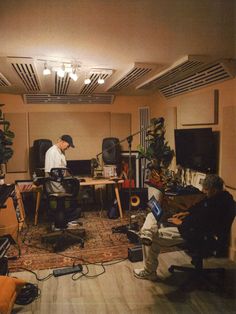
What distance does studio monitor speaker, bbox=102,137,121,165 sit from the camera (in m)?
5.66

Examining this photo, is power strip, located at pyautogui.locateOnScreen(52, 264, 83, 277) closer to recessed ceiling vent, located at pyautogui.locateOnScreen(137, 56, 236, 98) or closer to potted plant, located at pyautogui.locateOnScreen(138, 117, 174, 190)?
potted plant, located at pyautogui.locateOnScreen(138, 117, 174, 190)

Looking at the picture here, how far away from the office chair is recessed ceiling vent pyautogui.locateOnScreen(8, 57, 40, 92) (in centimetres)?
127

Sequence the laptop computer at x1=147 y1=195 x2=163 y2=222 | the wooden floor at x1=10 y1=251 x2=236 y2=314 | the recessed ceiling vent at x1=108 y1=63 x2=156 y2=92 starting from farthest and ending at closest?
1. the recessed ceiling vent at x1=108 y1=63 x2=156 y2=92
2. the laptop computer at x1=147 y1=195 x2=163 y2=222
3. the wooden floor at x1=10 y1=251 x2=236 y2=314

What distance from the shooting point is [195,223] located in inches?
102

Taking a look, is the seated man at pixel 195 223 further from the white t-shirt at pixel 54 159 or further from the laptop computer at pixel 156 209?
the white t-shirt at pixel 54 159

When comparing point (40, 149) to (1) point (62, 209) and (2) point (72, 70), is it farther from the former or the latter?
(2) point (72, 70)

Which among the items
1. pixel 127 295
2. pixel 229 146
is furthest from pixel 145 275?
pixel 229 146

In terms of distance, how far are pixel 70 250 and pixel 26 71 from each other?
2354 millimetres

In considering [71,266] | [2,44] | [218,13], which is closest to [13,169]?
[71,266]

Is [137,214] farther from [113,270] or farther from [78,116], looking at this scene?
[78,116]

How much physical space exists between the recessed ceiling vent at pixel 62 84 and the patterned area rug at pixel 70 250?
2.32 meters

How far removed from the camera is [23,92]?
546cm

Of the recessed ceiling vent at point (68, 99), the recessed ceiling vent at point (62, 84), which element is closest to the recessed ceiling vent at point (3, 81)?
the recessed ceiling vent at point (62, 84)

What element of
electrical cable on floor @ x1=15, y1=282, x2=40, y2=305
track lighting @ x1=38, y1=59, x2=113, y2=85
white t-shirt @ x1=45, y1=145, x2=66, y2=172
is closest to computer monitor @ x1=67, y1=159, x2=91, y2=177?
white t-shirt @ x1=45, y1=145, x2=66, y2=172
